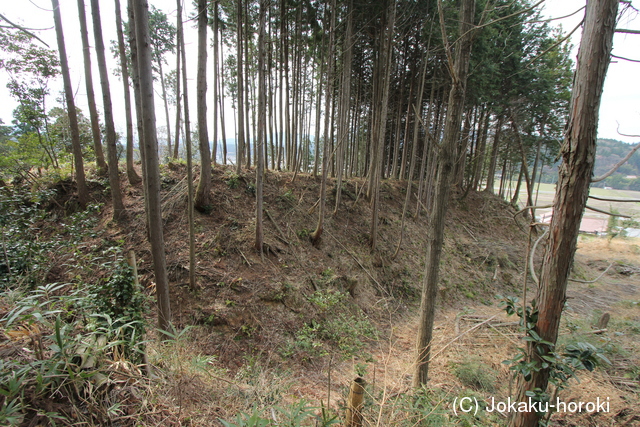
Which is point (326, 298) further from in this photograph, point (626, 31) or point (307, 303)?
point (626, 31)

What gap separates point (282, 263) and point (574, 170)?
18.4ft

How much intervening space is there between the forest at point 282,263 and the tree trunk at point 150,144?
0.02m

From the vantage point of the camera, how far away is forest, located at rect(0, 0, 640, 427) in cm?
181

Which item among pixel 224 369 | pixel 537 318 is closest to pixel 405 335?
pixel 224 369

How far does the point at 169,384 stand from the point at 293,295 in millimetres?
3535

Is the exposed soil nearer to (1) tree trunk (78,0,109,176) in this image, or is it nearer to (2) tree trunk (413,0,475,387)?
(2) tree trunk (413,0,475,387)

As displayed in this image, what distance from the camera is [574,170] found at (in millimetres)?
1739

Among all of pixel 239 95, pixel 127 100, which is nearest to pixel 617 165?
pixel 239 95

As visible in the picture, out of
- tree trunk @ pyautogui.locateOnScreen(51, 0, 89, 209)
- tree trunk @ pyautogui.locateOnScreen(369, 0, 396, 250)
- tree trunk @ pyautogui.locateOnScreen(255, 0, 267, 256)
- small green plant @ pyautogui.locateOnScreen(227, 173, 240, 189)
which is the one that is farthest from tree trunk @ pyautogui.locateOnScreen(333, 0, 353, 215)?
tree trunk @ pyautogui.locateOnScreen(51, 0, 89, 209)

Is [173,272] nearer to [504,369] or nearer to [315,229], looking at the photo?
[315,229]

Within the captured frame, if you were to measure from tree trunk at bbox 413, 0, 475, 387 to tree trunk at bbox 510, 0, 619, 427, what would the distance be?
1.19m

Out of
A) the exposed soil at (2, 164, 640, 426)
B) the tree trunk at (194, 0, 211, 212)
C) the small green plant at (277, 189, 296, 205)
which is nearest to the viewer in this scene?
the exposed soil at (2, 164, 640, 426)

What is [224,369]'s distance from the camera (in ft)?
12.1

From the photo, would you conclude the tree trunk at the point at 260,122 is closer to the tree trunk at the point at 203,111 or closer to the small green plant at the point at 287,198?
the tree trunk at the point at 203,111
